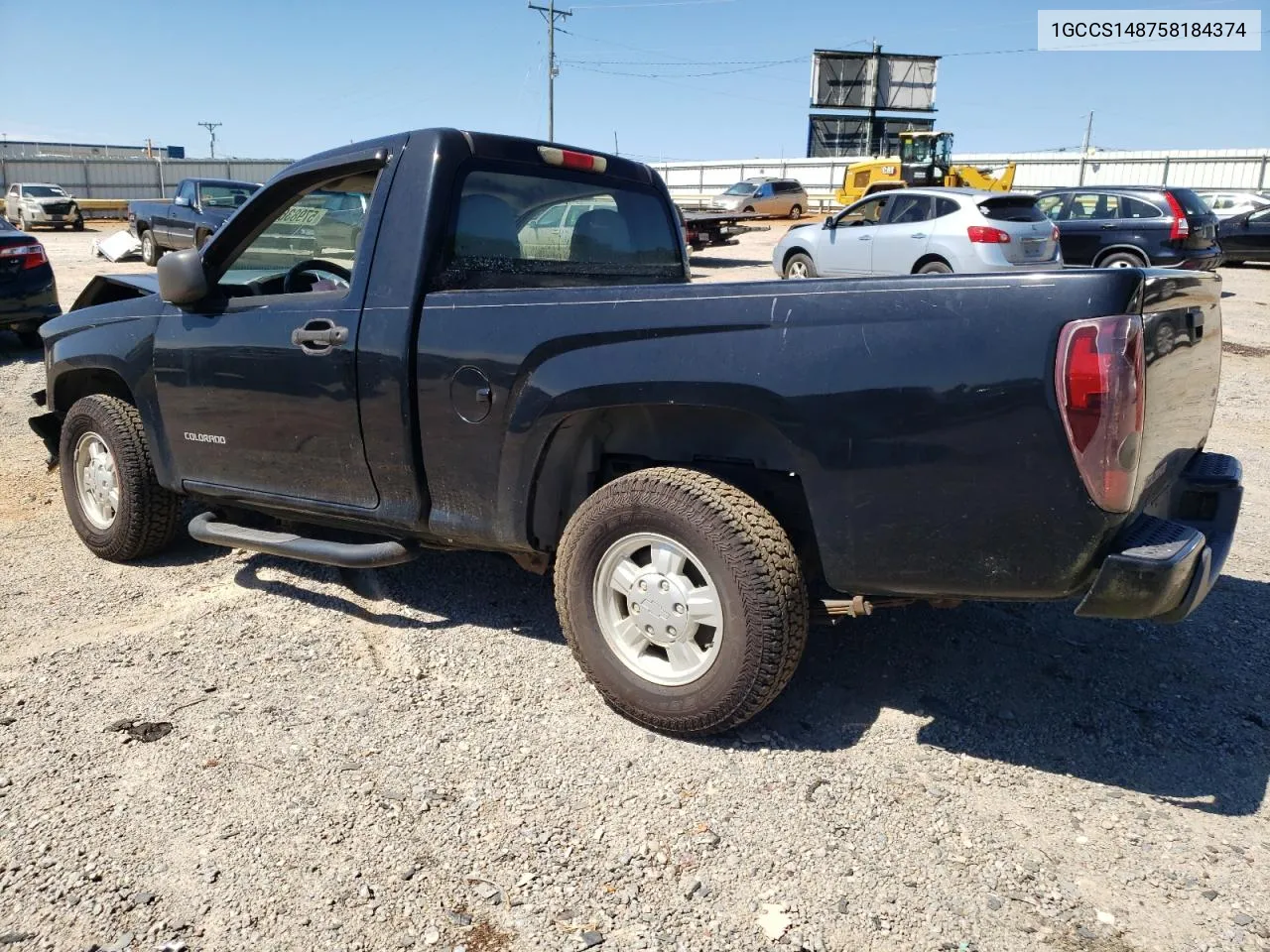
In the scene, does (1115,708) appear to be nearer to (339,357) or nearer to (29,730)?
(339,357)

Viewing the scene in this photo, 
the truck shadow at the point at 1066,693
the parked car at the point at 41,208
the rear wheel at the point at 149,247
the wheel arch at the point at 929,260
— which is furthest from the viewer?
the parked car at the point at 41,208

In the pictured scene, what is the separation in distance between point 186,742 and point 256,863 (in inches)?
29.5

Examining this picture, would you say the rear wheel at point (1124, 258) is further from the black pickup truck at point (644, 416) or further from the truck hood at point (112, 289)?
the truck hood at point (112, 289)

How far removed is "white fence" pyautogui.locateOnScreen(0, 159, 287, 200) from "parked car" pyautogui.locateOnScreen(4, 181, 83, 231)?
12.1 meters

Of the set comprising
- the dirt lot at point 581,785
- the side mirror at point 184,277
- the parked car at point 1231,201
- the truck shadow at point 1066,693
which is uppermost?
the parked car at point 1231,201

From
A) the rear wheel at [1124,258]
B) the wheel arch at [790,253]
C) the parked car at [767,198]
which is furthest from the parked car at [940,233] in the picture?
the parked car at [767,198]

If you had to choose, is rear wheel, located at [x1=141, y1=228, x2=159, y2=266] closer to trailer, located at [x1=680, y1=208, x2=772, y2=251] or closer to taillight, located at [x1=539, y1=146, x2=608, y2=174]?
trailer, located at [x1=680, y1=208, x2=772, y2=251]

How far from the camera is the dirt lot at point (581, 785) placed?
2.41 metres

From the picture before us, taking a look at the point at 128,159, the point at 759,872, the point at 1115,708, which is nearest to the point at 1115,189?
the point at 1115,708

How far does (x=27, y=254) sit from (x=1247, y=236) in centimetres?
2132

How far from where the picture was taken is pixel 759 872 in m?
2.57

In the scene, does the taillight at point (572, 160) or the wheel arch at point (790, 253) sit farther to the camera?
the wheel arch at point (790, 253)

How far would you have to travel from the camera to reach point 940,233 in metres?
13.1

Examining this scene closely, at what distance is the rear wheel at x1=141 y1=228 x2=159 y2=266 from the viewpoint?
1972 centimetres
